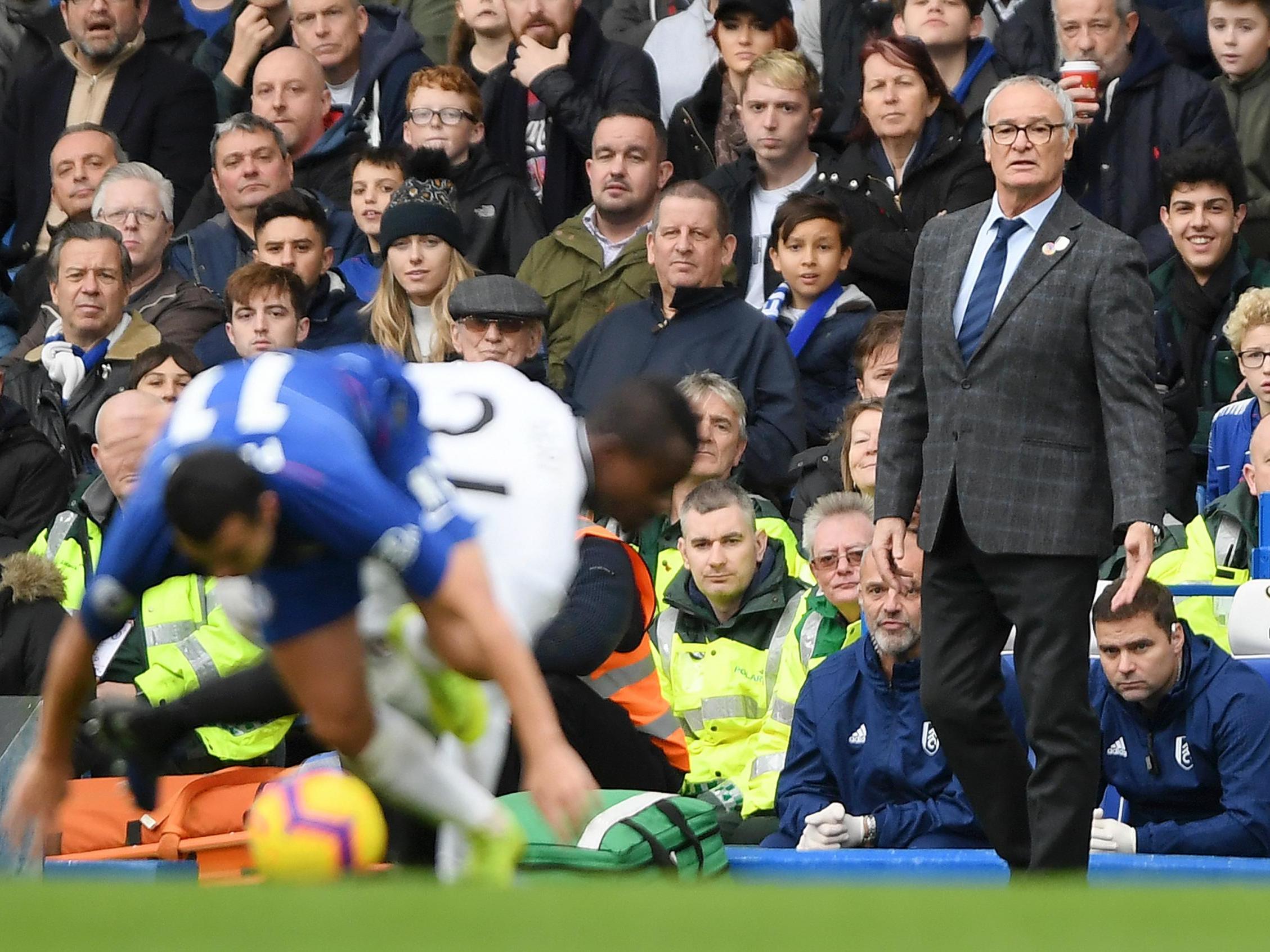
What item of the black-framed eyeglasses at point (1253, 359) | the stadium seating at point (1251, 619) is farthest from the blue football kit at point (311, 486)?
the black-framed eyeglasses at point (1253, 359)

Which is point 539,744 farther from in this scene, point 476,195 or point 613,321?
point 476,195

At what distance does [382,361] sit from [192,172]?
6.68 m

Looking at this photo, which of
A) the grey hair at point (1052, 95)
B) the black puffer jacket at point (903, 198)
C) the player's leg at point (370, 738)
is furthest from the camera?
the black puffer jacket at point (903, 198)

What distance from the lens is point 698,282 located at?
9.72 metres

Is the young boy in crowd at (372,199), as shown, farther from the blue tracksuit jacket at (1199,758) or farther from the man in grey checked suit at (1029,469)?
the blue tracksuit jacket at (1199,758)

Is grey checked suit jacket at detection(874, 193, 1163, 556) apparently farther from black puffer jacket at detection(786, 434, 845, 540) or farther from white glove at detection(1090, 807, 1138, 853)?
black puffer jacket at detection(786, 434, 845, 540)

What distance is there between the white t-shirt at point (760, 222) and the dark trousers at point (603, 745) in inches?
127

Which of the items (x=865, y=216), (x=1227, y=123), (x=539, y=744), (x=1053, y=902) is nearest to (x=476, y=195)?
(x=865, y=216)

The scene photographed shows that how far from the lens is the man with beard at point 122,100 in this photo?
12250 mm

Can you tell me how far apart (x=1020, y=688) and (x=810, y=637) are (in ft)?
5.24

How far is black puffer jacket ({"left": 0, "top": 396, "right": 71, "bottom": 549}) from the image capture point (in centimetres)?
995

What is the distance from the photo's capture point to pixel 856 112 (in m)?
10.6

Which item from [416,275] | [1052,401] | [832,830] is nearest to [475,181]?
[416,275]

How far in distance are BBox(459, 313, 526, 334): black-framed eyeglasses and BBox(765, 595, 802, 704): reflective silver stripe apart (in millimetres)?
1715
